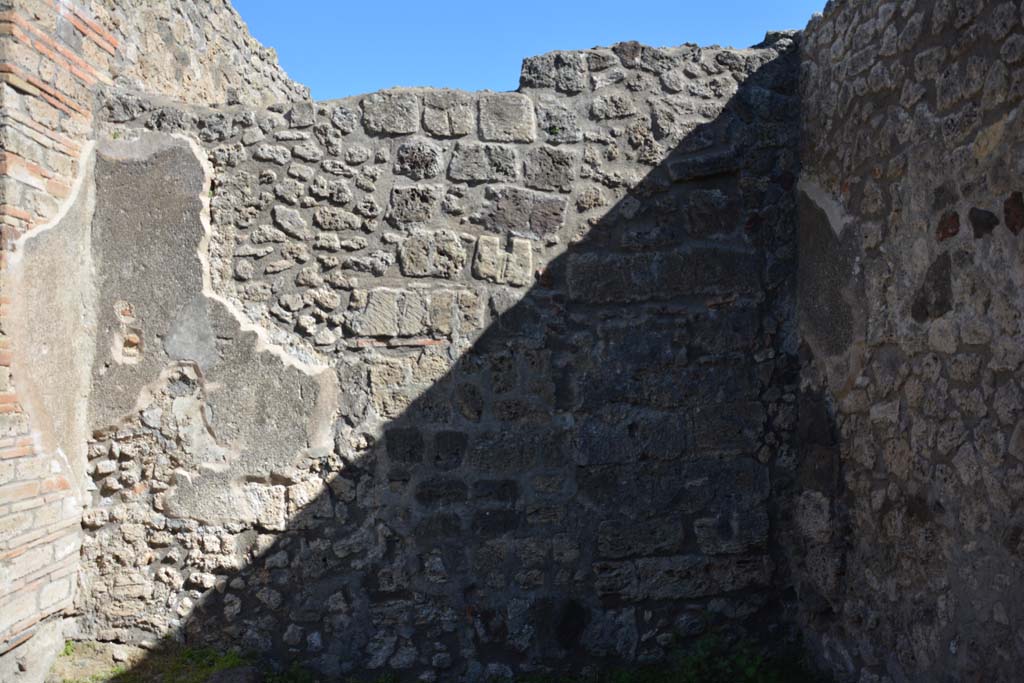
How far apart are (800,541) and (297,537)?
7.02ft

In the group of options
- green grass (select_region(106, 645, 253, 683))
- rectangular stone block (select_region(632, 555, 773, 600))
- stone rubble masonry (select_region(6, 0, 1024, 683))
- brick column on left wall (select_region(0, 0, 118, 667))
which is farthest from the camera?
A: rectangular stone block (select_region(632, 555, 773, 600))

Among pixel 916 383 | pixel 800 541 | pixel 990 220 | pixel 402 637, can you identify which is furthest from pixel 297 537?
pixel 990 220

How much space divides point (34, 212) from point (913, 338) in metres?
3.35

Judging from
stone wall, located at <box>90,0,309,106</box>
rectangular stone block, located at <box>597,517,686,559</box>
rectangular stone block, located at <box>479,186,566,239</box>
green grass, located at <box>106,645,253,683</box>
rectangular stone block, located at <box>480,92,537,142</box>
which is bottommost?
green grass, located at <box>106,645,253,683</box>

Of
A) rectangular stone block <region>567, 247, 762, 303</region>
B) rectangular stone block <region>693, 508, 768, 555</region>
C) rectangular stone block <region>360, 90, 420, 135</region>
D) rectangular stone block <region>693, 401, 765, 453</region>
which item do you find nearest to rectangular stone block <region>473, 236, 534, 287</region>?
rectangular stone block <region>567, 247, 762, 303</region>

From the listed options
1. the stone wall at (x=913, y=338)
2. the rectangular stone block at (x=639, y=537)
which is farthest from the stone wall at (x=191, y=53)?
the stone wall at (x=913, y=338)

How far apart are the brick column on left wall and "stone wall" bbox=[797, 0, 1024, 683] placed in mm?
3102

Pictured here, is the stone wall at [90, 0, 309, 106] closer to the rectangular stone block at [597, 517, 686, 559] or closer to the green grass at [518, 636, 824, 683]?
the rectangular stone block at [597, 517, 686, 559]

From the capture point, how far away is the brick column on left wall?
3281 mm

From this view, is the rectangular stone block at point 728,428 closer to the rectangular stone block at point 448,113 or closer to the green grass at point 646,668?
the green grass at point 646,668

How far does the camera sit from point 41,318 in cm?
344

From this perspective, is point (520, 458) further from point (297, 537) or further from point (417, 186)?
point (417, 186)

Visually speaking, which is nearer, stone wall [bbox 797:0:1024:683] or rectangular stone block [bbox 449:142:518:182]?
stone wall [bbox 797:0:1024:683]

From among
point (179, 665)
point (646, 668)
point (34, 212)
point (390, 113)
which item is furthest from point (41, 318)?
point (646, 668)
